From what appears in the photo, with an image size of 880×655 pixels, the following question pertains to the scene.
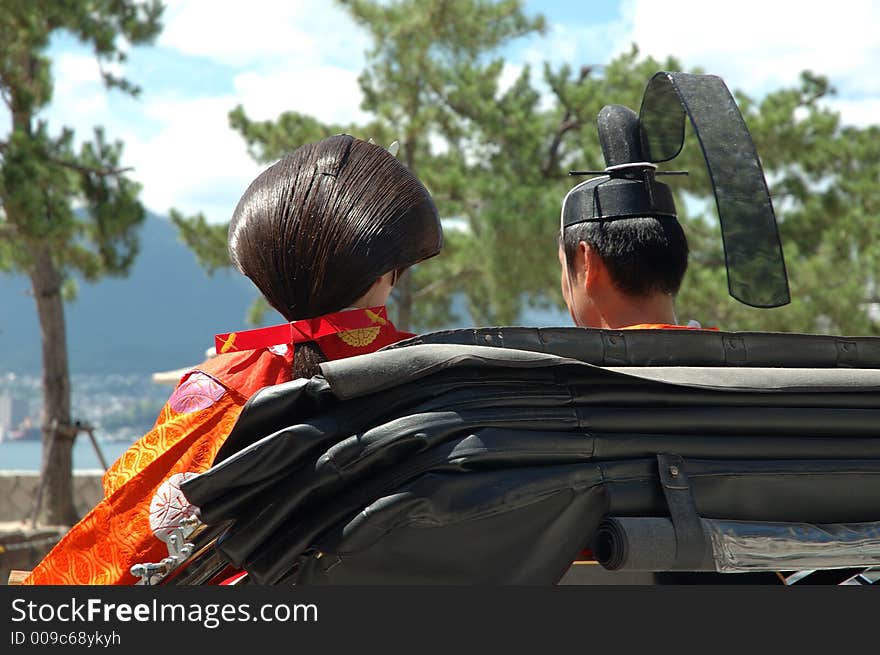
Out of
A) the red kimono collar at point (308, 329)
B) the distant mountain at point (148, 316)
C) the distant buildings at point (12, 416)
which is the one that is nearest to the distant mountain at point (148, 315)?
the distant mountain at point (148, 316)

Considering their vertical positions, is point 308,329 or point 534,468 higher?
point 308,329

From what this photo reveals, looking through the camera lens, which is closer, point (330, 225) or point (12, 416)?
point (330, 225)

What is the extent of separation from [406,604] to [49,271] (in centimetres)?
1132

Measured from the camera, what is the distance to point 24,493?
1257cm

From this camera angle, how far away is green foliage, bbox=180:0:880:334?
11.1 meters

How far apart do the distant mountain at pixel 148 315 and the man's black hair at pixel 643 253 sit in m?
123

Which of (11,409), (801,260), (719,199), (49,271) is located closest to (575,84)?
(801,260)

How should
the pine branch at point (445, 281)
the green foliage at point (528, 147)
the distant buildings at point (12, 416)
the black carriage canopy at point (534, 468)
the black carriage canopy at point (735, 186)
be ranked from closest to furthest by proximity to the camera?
the black carriage canopy at point (534, 468)
the black carriage canopy at point (735, 186)
the green foliage at point (528, 147)
the pine branch at point (445, 281)
the distant buildings at point (12, 416)

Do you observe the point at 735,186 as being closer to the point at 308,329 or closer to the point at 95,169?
the point at 308,329

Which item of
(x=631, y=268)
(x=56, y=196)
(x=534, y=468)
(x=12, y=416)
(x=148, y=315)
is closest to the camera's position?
(x=534, y=468)

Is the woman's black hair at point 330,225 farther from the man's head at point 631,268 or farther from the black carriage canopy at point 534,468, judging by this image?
the man's head at point 631,268

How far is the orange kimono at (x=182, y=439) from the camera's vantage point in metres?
1.65

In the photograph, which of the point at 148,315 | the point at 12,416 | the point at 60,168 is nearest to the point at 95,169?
the point at 60,168

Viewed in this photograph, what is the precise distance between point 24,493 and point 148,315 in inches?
5297
